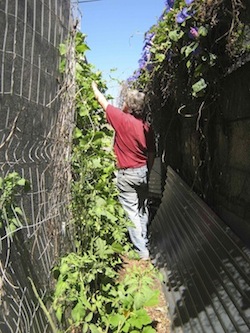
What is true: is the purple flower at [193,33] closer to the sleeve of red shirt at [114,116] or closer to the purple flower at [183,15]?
the purple flower at [183,15]

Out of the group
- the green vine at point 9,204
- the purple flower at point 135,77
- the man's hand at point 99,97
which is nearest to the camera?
the green vine at point 9,204

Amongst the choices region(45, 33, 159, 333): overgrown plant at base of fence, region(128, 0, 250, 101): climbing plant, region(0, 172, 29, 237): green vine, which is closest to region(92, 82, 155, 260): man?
region(45, 33, 159, 333): overgrown plant at base of fence

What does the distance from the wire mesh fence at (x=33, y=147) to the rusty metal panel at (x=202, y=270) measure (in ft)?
2.95

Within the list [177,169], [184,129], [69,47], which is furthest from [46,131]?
[177,169]

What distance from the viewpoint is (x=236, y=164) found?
264 centimetres

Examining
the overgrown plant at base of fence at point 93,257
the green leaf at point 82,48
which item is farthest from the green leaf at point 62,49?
the green leaf at point 82,48

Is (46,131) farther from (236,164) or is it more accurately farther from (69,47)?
(236,164)

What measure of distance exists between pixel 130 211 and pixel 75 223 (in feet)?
4.32

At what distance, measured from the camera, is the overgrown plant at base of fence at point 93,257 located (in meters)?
1.97

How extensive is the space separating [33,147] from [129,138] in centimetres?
192

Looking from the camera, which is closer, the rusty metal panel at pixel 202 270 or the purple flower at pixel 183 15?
the rusty metal panel at pixel 202 270

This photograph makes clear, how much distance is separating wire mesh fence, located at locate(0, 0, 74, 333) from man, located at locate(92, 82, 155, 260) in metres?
1.16

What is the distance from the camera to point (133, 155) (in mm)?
3848

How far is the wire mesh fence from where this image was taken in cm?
151
